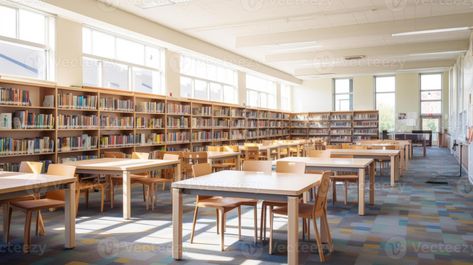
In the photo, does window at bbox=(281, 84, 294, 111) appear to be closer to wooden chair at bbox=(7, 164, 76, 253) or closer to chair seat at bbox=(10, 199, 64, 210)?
wooden chair at bbox=(7, 164, 76, 253)

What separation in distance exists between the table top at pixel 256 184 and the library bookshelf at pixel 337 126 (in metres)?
13.1

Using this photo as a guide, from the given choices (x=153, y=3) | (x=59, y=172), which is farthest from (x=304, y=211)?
(x=153, y=3)

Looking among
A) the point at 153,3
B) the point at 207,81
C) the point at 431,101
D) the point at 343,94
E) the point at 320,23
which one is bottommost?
the point at 431,101

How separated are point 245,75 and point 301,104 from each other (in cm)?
663

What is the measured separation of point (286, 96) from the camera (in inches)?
738

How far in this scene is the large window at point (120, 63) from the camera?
754cm

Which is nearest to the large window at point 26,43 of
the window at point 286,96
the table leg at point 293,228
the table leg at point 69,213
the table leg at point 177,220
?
the table leg at point 69,213

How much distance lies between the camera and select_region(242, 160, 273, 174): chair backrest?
4330 millimetres

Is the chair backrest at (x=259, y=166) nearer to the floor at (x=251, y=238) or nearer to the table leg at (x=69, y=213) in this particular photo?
the floor at (x=251, y=238)

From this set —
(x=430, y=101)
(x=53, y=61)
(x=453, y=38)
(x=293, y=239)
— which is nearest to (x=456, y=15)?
(x=453, y=38)

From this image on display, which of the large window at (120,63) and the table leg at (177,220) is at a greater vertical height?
the large window at (120,63)

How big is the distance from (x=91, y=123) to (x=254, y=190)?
4799 mm

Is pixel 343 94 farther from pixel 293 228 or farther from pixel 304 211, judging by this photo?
pixel 293 228

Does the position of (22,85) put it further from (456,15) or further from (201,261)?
(456,15)
